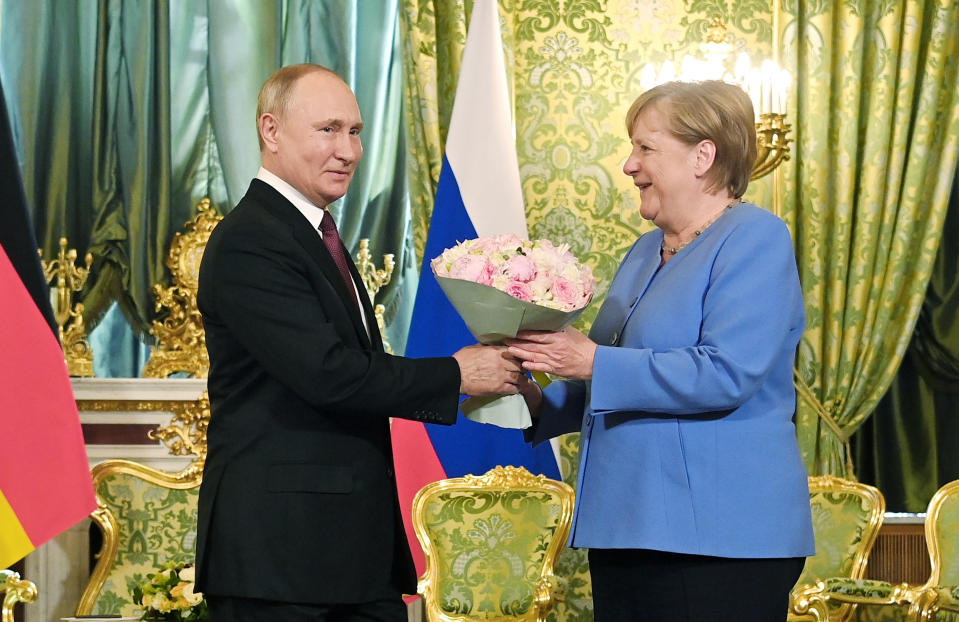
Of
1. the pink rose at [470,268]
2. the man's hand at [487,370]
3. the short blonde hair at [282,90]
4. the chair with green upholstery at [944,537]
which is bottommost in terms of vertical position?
the chair with green upholstery at [944,537]

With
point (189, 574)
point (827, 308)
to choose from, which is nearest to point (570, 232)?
point (827, 308)

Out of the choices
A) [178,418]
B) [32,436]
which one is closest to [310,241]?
[32,436]

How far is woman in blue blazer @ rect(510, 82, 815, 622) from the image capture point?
2.17 metres

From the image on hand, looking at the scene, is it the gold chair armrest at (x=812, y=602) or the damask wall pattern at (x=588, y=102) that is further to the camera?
the damask wall pattern at (x=588, y=102)

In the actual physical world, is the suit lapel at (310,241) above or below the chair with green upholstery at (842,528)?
above

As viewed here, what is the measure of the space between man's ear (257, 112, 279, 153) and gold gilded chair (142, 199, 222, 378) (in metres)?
2.46

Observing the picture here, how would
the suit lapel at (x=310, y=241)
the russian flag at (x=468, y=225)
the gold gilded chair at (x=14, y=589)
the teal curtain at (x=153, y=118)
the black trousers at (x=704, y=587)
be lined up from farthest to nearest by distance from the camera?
the teal curtain at (x=153, y=118), the russian flag at (x=468, y=225), the gold gilded chair at (x=14, y=589), the suit lapel at (x=310, y=241), the black trousers at (x=704, y=587)

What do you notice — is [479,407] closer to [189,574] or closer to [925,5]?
[189,574]

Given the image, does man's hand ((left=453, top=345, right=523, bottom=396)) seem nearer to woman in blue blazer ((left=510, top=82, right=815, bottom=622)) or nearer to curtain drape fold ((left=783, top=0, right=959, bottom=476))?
woman in blue blazer ((left=510, top=82, right=815, bottom=622))

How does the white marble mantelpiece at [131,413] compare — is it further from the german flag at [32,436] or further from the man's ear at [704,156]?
the man's ear at [704,156]

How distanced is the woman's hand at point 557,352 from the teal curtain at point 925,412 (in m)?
3.24

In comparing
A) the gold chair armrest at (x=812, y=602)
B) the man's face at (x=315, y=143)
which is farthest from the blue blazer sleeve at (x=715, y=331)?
the gold chair armrest at (x=812, y=602)

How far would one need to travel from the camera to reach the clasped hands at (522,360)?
235 centimetres

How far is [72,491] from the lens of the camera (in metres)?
3.35
